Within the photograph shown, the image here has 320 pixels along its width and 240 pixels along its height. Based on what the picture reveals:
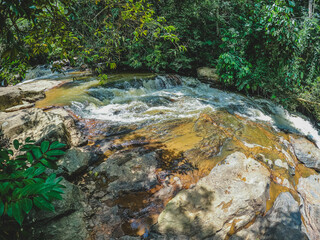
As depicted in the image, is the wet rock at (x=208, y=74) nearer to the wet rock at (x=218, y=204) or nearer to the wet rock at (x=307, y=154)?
the wet rock at (x=307, y=154)

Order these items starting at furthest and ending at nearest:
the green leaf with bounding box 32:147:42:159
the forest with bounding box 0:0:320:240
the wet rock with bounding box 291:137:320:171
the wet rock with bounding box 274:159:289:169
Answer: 1. the wet rock with bounding box 291:137:320:171
2. the wet rock with bounding box 274:159:289:169
3. the forest with bounding box 0:0:320:240
4. the green leaf with bounding box 32:147:42:159

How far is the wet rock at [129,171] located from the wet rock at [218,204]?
2.11ft

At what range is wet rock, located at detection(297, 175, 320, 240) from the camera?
275cm

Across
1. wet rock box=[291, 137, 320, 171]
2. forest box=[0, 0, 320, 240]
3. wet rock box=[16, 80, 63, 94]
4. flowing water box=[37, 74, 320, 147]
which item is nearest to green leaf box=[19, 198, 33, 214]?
forest box=[0, 0, 320, 240]

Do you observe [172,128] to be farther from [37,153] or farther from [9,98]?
[9,98]

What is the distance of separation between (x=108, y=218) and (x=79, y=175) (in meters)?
1.00

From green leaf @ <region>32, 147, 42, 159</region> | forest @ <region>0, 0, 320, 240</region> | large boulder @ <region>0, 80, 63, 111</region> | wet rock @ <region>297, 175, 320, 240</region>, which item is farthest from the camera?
large boulder @ <region>0, 80, 63, 111</region>

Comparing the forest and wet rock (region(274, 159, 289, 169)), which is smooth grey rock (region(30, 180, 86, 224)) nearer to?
the forest

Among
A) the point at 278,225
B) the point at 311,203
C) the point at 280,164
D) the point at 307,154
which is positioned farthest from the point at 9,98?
the point at 307,154

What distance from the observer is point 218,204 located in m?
2.50

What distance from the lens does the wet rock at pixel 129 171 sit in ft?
9.39

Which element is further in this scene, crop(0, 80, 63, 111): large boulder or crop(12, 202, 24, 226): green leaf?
crop(0, 80, 63, 111): large boulder

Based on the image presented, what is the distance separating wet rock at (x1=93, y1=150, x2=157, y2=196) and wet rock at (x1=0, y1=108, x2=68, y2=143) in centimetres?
104

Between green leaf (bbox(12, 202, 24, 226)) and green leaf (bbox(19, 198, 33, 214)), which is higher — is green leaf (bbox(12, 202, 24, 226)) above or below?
below
